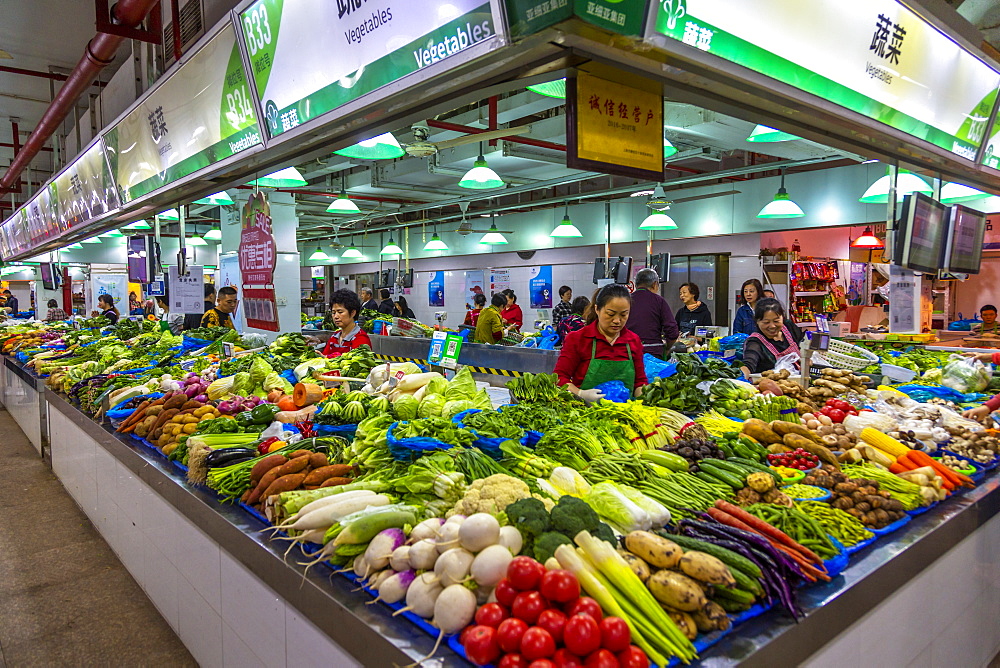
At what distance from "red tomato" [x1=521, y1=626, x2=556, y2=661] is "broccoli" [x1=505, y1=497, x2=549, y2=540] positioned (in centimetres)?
44

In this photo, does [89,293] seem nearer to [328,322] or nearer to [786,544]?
[328,322]

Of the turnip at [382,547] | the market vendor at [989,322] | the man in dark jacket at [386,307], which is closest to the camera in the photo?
the turnip at [382,547]

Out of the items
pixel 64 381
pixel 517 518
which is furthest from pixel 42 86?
pixel 517 518

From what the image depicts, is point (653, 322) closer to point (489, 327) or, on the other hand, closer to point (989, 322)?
point (489, 327)

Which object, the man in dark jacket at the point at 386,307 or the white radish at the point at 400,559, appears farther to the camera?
the man in dark jacket at the point at 386,307

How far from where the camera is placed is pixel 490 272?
1856cm

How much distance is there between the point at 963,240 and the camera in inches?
207

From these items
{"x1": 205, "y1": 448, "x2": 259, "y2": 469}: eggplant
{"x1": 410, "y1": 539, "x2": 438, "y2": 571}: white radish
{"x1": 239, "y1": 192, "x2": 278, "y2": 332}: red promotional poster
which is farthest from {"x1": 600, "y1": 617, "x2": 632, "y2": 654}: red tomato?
{"x1": 239, "y1": 192, "x2": 278, "y2": 332}: red promotional poster

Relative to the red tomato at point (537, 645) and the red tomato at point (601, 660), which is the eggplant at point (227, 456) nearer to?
the red tomato at point (537, 645)

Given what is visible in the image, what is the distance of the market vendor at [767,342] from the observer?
576cm

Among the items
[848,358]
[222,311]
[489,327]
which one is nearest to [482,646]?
[848,358]

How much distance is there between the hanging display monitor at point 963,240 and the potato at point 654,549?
4.43 metres

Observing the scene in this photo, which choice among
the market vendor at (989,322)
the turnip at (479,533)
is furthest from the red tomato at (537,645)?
the market vendor at (989,322)

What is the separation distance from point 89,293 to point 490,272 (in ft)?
35.4
